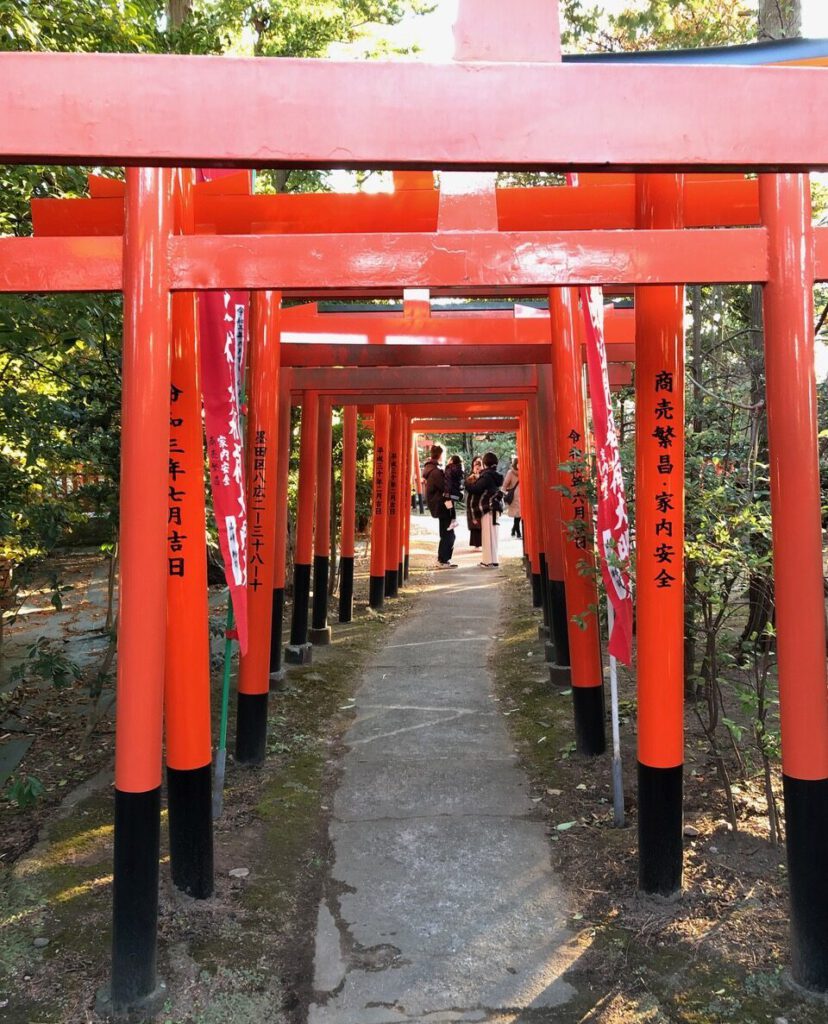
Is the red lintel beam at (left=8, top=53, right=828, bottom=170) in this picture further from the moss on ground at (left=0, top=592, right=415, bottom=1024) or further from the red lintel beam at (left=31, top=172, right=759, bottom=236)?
the moss on ground at (left=0, top=592, right=415, bottom=1024)

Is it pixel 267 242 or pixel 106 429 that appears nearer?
pixel 267 242

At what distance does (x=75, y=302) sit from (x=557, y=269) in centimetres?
285

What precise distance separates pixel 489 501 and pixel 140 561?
11261mm

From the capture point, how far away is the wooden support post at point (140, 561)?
274cm

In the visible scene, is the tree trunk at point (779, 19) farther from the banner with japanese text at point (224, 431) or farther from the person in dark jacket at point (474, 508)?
the person in dark jacket at point (474, 508)

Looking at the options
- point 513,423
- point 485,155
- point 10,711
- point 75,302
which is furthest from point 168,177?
point 513,423

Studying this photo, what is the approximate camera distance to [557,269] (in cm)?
268

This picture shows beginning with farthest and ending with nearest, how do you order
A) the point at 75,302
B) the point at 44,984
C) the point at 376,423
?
the point at 376,423
the point at 75,302
the point at 44,984

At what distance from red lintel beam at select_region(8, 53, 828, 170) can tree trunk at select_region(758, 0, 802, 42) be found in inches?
192

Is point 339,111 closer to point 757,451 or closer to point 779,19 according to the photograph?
point 757,451

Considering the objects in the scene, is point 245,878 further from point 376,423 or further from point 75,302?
point 376,423

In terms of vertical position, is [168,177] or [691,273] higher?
[168,177]

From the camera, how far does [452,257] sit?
2668 mm

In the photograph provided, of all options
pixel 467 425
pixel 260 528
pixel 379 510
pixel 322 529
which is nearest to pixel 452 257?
pixel 260 528
